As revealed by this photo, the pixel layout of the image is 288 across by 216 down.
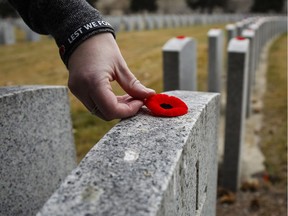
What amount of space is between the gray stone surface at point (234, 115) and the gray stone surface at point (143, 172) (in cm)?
185

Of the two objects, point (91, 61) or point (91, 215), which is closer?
point (91, 215)

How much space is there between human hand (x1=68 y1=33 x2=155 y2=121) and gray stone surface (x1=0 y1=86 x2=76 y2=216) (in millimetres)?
564

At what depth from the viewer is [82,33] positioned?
4.10 feet

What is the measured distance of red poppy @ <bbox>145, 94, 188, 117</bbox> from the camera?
135 cm

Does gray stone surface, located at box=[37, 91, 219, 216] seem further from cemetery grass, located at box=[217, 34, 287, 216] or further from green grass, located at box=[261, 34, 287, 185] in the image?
green grass, located at box=[261, 34, 287, 185]

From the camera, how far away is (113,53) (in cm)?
127

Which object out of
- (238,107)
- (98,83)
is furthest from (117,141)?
(238,107)

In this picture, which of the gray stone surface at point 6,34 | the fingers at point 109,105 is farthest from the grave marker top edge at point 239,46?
the gray stone surface at point 6,34

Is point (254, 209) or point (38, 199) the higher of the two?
point (38, 199)

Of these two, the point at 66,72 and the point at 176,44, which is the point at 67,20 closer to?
the point at 176,44

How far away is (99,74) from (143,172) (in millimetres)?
417

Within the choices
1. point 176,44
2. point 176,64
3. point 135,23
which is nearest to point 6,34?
point 135,23

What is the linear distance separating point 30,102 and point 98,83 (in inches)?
28.5

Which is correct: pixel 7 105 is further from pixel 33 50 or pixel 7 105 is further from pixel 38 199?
pixel 33 50
